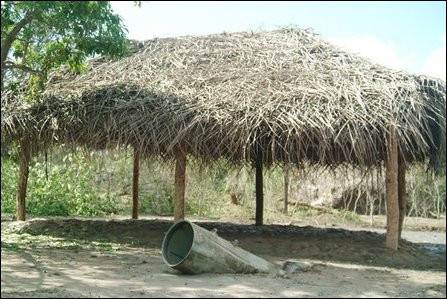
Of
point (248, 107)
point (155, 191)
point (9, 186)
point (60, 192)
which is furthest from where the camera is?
point (155, 191)

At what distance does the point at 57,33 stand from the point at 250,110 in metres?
3.03

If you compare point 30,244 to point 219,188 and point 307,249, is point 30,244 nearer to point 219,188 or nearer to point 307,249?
point 307,249

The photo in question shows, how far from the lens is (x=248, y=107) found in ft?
28.3

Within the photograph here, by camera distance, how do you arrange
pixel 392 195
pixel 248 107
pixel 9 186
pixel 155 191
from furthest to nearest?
pixel 155 191 → pixel 9 186 → pixel 392 195 → pixel 248 107

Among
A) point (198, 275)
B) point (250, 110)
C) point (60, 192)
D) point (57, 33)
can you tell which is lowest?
point (198, 275)

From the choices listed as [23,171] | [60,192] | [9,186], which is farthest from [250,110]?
[9,186]

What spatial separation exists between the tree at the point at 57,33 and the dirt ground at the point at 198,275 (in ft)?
8.37

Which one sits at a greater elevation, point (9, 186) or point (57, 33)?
point (57, 33)

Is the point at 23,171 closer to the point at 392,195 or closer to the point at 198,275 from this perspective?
the point at 198,275

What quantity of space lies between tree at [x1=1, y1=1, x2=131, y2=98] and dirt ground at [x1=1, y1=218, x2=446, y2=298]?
255 centimetres

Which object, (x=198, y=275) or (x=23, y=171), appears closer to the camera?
(x=198, y=275)

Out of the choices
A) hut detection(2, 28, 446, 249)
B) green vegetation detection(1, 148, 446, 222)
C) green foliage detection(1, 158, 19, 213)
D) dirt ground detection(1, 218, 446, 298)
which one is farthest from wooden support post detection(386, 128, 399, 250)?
green foliage detection(1, 158, 19, 213)

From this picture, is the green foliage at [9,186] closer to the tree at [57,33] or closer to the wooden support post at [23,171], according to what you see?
the wooden support post at [23,171]

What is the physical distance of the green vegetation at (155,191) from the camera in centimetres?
1580
